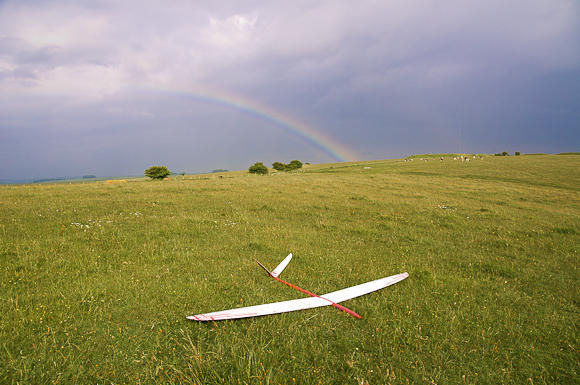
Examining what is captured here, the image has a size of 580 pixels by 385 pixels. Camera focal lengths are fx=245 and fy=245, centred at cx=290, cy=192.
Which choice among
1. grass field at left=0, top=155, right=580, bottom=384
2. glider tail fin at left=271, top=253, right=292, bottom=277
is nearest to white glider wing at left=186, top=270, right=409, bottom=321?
grass field at left=0, top=155, right=580, bottom=384

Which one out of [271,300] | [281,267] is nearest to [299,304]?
[271,300]

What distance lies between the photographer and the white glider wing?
4.99 metres

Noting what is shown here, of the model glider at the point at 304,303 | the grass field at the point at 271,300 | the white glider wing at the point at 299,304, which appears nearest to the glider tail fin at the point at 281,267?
the model glider at the point at 304,303

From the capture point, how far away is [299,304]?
5535 mm

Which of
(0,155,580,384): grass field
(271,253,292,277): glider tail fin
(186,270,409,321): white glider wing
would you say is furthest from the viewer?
(271,253,292,277): glider tail fin

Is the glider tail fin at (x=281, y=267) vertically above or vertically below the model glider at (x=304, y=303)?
above

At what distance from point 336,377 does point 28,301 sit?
6.44 metres

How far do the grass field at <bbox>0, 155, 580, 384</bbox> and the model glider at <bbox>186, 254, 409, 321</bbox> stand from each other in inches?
5.7

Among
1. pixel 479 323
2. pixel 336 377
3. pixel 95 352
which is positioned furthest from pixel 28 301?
pixel 479 323

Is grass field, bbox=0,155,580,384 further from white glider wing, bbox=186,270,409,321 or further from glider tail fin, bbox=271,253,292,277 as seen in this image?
glider tail fin, bbox=271,253,292,277

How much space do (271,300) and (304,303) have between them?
0.81 metres

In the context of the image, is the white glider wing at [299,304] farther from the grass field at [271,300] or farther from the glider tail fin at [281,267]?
the glider tail fin at [281,267]

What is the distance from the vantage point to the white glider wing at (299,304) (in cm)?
499

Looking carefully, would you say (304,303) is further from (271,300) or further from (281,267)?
(281,267)
